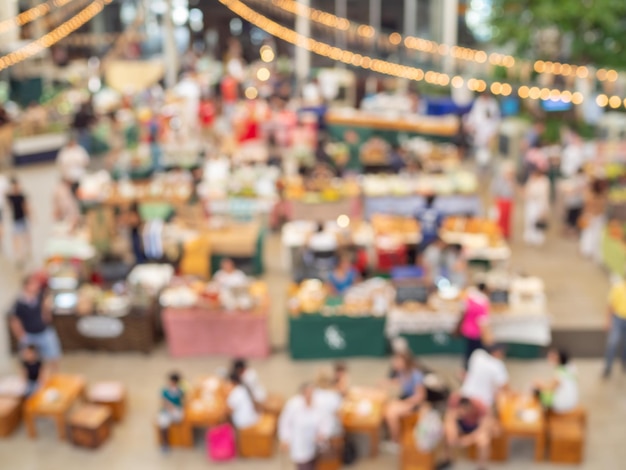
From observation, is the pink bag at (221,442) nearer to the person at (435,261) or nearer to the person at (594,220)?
the person at (435,261)

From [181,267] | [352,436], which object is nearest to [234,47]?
[181,267]

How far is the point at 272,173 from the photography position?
50.6 ft

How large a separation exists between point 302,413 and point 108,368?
3.44m

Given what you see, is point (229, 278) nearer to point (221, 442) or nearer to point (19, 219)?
point (221, 442)

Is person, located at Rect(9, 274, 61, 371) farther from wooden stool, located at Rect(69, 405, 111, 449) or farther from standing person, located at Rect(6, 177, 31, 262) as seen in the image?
standing person, located at Rect(6, 177, 31, 262)

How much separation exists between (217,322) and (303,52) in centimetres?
1625

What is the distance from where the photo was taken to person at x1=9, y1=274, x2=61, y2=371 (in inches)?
376

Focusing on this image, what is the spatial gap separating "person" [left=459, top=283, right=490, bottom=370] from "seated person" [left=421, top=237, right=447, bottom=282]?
1.35m

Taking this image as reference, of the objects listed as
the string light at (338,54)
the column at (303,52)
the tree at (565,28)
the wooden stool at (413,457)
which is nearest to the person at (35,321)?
the wooden stool at (413,457)

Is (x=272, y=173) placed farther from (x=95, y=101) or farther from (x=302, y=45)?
(x=302, y=45)

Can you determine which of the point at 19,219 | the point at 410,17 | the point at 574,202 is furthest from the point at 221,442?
the point at 410,17

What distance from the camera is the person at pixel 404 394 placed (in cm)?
846

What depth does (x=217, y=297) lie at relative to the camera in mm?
10422

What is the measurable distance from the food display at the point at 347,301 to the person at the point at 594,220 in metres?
4.30
